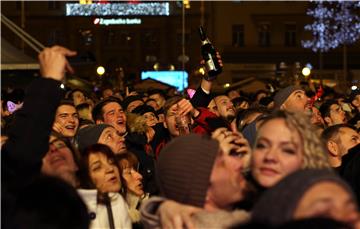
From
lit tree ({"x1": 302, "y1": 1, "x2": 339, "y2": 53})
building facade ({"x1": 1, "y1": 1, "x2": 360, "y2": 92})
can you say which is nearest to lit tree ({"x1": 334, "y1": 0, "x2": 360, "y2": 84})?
lit tree ({"x1": 302, "y1": 1, "x2": 339, "y2": 53})

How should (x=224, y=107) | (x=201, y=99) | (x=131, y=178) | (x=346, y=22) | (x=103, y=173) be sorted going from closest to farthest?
(x=103, y=173) → (x=131, y=178) → (x=201, y=99) → (x=224, y=107) → (x=346, y=22)

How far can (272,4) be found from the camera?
6475cm

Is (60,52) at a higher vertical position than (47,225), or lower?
higher

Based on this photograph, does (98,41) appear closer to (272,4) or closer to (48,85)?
(272,4)

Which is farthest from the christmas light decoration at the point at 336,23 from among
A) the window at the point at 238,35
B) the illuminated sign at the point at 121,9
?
the illuminated sign at the point at 121,9

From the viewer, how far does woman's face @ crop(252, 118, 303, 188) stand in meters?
3.74

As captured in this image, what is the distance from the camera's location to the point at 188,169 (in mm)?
3703

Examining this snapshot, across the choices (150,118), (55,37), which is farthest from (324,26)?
(150,118)

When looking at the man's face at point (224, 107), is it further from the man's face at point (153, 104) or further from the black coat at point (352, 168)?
the black coat at point (352, 168)

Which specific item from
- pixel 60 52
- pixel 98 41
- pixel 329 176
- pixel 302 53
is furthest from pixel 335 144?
pixel 98 41

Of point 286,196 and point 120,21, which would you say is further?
point 120,21

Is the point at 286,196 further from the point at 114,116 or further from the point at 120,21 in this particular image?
the point at 120,21

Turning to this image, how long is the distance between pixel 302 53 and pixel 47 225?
62.2m

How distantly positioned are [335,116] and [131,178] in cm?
525
